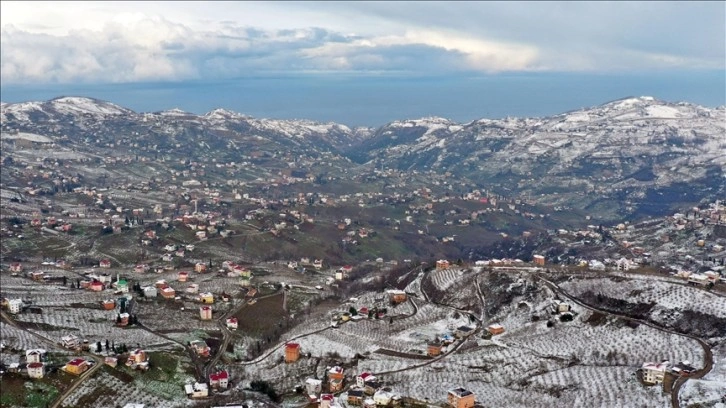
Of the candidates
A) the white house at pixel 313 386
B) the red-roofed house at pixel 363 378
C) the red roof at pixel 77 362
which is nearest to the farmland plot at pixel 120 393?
the red roof at pixel 77 362

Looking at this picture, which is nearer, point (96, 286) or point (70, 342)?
point (70, 342)

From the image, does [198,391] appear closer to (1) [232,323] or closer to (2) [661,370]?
(1) [232,323]

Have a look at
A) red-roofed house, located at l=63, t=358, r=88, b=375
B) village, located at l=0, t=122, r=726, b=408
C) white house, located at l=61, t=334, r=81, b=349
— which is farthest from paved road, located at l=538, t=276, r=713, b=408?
white house, located at l=61, t=334, r=81, b=349

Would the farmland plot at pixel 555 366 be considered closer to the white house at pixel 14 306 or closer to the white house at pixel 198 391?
the white house at pixel 198 391

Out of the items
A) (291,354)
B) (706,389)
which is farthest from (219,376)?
(706,389)

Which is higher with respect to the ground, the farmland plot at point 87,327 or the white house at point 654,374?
the white house at point 654,374

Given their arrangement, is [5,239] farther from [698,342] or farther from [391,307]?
[698,342]

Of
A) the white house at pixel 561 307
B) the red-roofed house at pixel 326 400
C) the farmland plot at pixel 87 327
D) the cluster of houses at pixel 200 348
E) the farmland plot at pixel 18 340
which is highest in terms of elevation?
the white house at pixel 561 307

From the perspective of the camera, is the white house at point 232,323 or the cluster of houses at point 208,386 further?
the white house at point 232,323

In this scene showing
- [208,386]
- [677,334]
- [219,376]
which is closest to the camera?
[208,386]

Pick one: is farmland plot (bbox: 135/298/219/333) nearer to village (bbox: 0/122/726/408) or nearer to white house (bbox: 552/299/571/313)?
village (bbox: 0/122/726/408)

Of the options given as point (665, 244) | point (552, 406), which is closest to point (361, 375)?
point (552, 406)

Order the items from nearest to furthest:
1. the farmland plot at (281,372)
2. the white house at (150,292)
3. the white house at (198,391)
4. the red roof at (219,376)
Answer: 1. the white house at (198,391)
2. the red roof at (219,376)
3. the farmland plot at (281,372)
4. the white house at (150,292)
